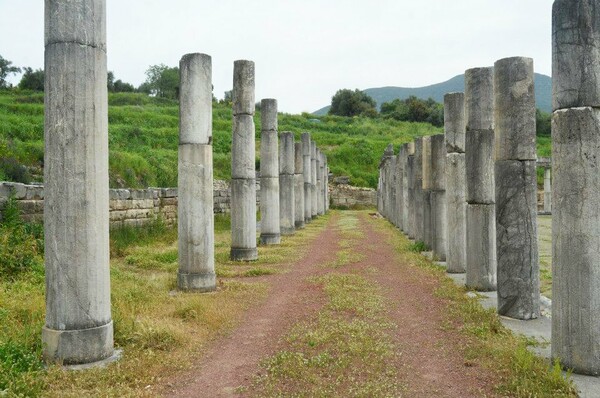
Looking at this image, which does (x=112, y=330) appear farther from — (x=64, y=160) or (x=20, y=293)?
(x=20, y=293)

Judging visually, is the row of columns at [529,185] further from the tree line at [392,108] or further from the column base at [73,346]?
the tree line at [392,108]

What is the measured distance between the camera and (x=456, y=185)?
12781 mm

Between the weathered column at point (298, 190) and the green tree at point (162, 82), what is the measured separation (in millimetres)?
59480

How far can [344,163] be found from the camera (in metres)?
56.1

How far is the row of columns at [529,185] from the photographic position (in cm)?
612

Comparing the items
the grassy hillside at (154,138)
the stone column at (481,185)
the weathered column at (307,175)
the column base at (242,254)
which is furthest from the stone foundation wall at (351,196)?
the stone column at (481,185)

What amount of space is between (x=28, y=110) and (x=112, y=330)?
3659cm

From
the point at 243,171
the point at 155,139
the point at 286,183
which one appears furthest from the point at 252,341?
the point at 155,139

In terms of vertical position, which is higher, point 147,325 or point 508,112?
point 508,112

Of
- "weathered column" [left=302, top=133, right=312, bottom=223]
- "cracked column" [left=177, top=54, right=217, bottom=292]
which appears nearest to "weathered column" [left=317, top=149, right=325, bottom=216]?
"weathered column" [left=302, top=133, right=312, bottom=223]

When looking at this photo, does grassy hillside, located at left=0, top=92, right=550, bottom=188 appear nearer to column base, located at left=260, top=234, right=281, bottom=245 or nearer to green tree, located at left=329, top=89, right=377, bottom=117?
column base, located at left=260, top=234, right=281, bottom=245

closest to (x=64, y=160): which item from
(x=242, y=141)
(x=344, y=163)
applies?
(x=242, y=141)

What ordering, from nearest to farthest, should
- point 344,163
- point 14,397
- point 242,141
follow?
point 14,397
point 242,141
point 344,163

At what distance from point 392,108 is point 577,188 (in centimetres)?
9028
